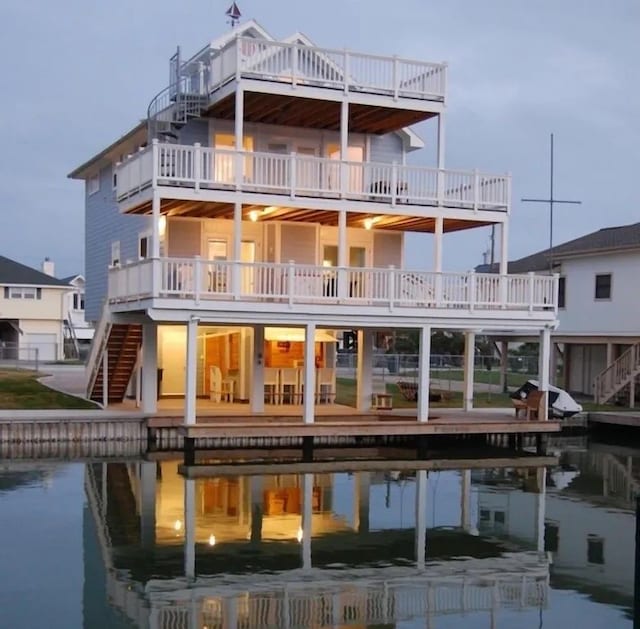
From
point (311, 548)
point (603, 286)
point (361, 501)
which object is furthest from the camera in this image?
point (603, 286)

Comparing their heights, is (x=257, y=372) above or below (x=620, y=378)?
above

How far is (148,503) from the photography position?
20375 mm

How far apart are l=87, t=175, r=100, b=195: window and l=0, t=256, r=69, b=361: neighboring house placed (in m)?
21.4

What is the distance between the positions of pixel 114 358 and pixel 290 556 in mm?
15468

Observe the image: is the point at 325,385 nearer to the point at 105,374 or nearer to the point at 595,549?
the point at 105,374

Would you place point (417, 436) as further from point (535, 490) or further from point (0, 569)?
point (0, 569)

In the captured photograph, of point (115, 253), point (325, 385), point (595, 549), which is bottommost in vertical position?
point (595, 549)

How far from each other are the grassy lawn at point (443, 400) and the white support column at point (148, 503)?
10.8 m

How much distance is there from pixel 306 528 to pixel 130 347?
13.1 metres

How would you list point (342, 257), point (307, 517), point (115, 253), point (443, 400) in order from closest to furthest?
point (307, 517) → point (342, 257) → point (115, 253) → point (443, 400)

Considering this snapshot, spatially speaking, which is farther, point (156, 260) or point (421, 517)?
point (156, 260)

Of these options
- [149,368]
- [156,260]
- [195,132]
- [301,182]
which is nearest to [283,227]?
[301,182]

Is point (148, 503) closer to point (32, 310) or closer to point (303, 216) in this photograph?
point (303, 216)

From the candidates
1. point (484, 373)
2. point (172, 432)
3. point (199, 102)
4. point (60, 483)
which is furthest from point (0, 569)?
point (484, 373)
